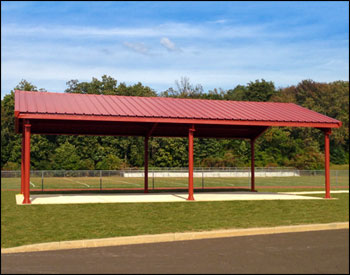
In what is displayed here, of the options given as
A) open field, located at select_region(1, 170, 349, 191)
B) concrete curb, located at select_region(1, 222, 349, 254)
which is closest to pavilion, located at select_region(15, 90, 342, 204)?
open field, located at select_region(1, 170, 349, 191)

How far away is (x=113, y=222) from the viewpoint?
15.1 meters

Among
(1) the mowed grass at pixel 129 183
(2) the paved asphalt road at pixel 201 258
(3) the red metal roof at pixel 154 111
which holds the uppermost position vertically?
(3) the red metal roof at pixel 154 111

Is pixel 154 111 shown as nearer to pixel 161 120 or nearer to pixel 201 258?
pixel 161 120

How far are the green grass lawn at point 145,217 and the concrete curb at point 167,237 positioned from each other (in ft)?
2.24

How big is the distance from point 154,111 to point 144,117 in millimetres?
1452

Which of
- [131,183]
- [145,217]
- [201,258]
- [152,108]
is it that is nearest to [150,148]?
[131,183]

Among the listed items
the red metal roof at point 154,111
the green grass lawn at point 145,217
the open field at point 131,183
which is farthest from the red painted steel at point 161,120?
the open field at point 131,183

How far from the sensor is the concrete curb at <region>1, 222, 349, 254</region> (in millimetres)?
10859

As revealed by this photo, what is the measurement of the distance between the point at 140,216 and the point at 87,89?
64775mm

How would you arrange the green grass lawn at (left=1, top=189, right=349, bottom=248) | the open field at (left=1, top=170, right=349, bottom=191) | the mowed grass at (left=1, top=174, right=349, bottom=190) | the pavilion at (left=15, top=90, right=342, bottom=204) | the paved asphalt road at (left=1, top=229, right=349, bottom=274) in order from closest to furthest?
the paved asphalt road at (left=1, top=229, right=349, bottom=274), the green grass lawn at (left=1, top=189, right=349, bottom=248), the pavilion at (left=15, top=90, right=342, bottom=204), the open field at (left=1, top=170, right=349, bottom=191), the mowed grass at (left=1, top=174, right=349, bottom=190)

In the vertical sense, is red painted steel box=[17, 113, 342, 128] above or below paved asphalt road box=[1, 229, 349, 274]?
above

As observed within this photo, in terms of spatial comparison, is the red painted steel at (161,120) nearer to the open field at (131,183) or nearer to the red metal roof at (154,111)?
the red metal roof at (154,111)

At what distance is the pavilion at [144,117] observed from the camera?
2106 centimetres

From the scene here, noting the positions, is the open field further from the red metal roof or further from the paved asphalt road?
the paved asphalt road
